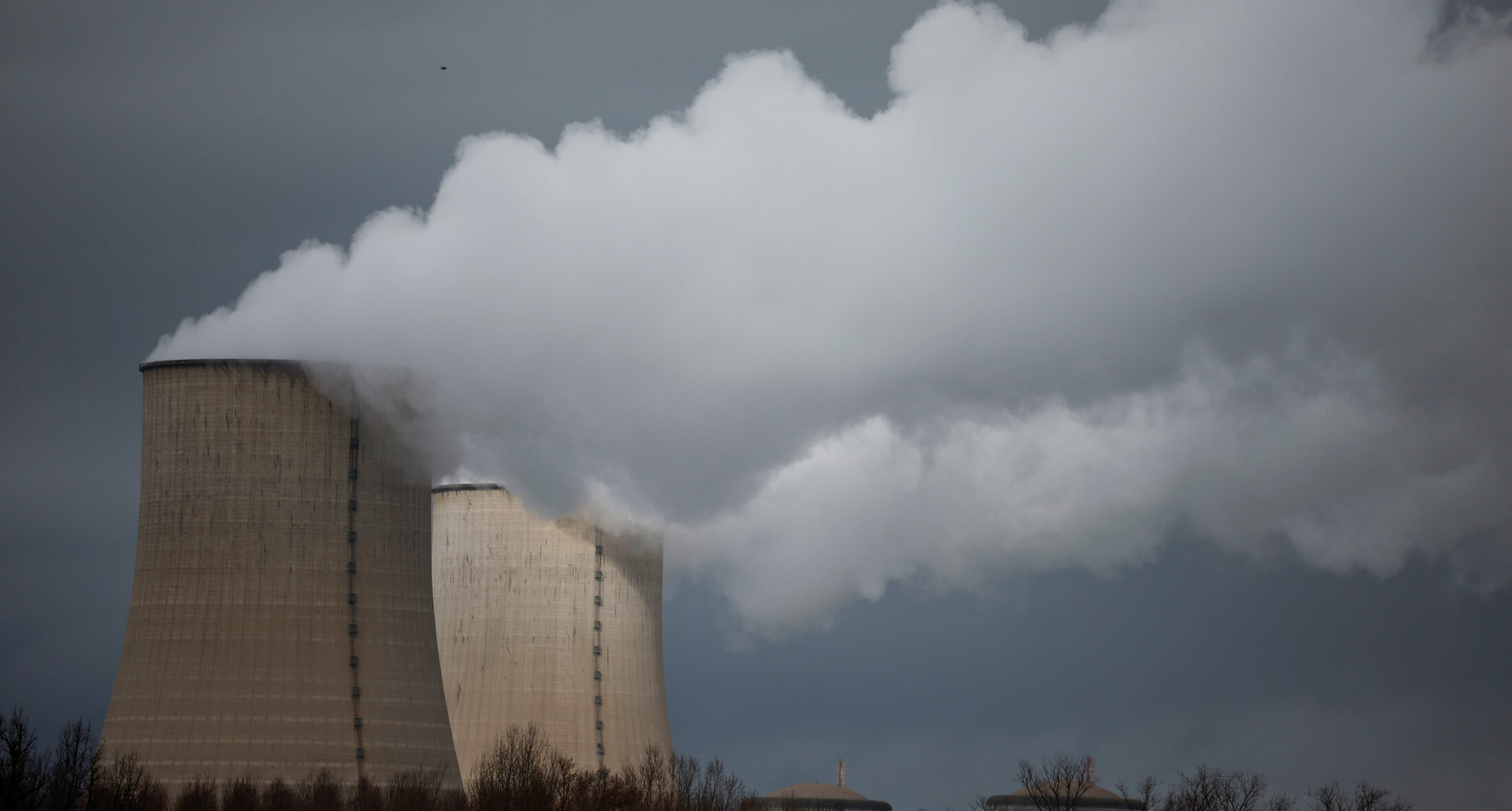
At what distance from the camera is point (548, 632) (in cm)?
3469

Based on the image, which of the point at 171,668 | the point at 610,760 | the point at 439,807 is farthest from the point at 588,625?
the point at 171,668

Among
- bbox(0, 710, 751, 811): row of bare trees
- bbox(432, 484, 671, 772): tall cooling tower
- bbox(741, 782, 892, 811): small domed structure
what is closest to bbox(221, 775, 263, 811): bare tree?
bbox(0, 710, 751, 811): row of bare trees

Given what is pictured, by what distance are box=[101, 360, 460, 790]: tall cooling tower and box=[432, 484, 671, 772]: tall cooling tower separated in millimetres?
7501

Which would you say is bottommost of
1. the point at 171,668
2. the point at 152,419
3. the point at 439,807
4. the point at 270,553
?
the point at 439,807

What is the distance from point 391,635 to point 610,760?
8.68 metres

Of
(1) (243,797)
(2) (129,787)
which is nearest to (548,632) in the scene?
(1) (243,797)

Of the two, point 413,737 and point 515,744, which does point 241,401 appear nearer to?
point 413,737

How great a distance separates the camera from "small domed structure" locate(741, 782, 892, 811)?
162 feet

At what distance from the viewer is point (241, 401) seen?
25422mm

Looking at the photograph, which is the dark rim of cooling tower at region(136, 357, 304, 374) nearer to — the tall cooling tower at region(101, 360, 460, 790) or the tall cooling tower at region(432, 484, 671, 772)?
the tall cooling tower at region(101, 360, 460, 790)

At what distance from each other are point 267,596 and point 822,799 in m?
28.3

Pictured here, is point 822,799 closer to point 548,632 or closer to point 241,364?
point 548,632

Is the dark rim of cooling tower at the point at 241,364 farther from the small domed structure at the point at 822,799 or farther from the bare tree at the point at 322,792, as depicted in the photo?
the small domed structure at the point at 822,799

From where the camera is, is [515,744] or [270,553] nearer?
[270,553]
